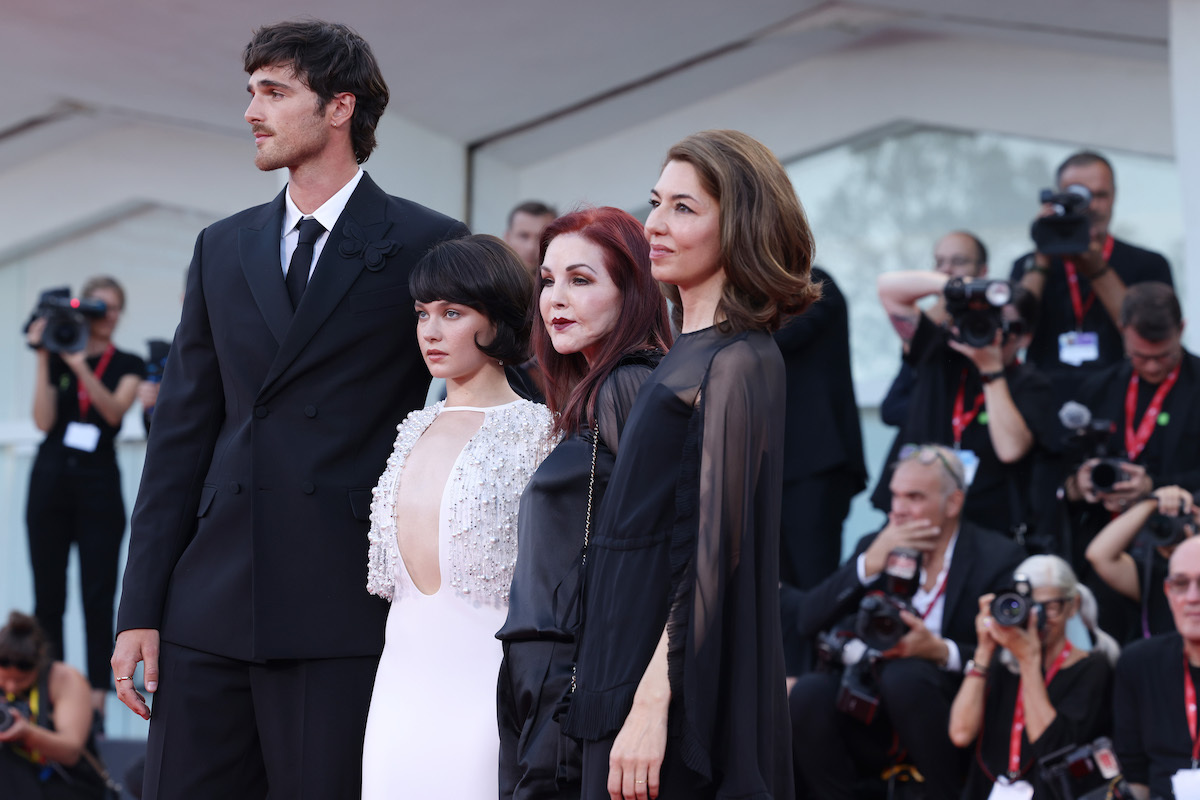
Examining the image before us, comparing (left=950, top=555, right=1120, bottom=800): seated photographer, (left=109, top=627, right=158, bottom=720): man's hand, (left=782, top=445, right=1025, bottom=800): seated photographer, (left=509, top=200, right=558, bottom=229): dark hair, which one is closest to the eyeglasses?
(left=782, top=445, right=1025, bottom=800): seated photographer

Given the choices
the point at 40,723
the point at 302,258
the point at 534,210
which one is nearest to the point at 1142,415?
the point at 534,210

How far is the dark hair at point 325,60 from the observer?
8.48 ft

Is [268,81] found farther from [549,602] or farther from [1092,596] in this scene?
[1092,596]

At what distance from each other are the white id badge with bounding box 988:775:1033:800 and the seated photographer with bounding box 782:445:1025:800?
21 centimetres

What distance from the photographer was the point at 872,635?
4492 millimetres

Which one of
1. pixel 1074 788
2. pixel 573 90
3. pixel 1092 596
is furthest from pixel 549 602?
pixel 573 90

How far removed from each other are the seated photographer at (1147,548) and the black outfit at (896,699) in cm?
26

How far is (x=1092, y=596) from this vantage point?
4539 mm

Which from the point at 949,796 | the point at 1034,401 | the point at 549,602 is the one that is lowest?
the point at 949,796

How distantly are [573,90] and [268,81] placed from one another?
15.5 ft

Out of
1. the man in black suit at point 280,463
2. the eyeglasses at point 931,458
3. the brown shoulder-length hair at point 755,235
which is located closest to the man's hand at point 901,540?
the eyeglasses at point 931,458

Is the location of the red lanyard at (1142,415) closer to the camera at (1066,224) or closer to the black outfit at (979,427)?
the black outfit at (979,427)

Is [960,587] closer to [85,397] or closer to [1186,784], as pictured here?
[1186,784]

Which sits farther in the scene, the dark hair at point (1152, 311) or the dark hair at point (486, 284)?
the dark hair at point (1152, 311)
